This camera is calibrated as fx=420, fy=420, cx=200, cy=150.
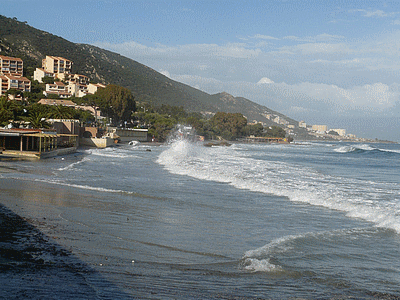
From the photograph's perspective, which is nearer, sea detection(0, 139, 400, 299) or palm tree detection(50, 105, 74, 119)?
sea detection(0, 139, 400, 299)

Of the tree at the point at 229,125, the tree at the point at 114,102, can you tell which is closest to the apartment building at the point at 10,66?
the tree at the point at 114,102

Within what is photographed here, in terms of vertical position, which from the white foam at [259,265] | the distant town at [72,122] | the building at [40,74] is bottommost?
the white foam at [259,265]

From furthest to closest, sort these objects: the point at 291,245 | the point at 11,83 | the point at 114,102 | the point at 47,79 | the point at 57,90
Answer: the point at 47,79
the point at 57,90
the point at 11,83
the point at 114,102
the point at 291,245

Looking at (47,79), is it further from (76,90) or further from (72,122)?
Answer: (72,122)

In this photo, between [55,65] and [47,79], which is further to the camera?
[55,65]

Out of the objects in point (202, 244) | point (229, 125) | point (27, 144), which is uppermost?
point (229, 125)

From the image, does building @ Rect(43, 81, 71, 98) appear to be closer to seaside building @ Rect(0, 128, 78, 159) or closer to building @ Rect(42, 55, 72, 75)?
building @ Rect(42, 55, 72, 75)

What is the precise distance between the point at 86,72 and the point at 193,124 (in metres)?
61.1

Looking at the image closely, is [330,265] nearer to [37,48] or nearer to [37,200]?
[37,200]

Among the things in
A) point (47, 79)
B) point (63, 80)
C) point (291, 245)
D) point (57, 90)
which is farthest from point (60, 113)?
point (63, 80)

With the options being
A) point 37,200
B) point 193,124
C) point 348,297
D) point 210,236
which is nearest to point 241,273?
point 348,297

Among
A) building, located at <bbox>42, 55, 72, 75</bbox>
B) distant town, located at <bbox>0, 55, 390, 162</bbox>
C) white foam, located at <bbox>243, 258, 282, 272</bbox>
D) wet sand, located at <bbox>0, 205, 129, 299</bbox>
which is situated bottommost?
white foam, located at <bbox>243, 258, 282, 272</bbox>

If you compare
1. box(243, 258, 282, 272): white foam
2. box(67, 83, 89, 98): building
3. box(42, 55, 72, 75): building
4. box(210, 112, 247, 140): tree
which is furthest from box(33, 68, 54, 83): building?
box(243, 258, 282, 272): white foam

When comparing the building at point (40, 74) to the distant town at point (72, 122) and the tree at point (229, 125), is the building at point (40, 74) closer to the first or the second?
the distant town at point (72, 122)
